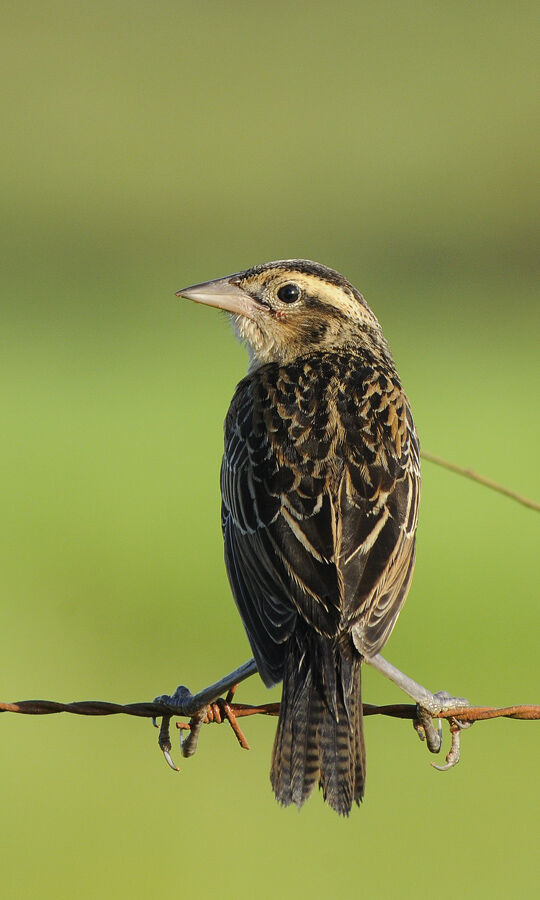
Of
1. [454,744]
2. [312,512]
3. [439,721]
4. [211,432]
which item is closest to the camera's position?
[312,512]

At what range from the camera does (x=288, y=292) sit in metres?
7.64

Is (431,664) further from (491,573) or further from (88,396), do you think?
(88,396)

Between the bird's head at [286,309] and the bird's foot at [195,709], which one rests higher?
the bird's head at [286,309]

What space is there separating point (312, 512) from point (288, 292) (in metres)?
1.94

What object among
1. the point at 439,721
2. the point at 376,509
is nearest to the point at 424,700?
the point at 439,721

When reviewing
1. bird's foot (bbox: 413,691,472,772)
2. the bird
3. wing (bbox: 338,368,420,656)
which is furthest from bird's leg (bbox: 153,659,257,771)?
bird's foot (bbox: 413,691,472,772)

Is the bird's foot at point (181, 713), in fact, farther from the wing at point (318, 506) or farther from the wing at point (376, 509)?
the wing at point (376, 509)

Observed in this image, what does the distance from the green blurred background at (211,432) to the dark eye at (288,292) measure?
4.25 meters

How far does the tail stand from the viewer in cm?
537

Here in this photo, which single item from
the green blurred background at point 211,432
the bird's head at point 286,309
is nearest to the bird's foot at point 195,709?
the bird's head at point 286,309

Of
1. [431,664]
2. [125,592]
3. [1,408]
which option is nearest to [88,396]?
[1,408]

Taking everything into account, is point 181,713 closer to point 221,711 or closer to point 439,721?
point 221,711

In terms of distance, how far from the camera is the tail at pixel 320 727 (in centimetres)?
537

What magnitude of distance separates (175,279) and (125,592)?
12494 mm
